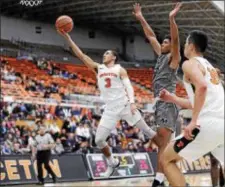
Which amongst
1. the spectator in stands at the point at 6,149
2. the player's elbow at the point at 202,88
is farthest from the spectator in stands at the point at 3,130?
the player's elbow at the point at 202,88

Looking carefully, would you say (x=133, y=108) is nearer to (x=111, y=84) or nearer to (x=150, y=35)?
(x=111, y=84)

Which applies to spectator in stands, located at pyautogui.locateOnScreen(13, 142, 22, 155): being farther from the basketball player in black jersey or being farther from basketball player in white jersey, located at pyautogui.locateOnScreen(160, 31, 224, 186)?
basketball player in white jersey, located at pyautogui.locateOnScreen(160, 31, 224, 186)

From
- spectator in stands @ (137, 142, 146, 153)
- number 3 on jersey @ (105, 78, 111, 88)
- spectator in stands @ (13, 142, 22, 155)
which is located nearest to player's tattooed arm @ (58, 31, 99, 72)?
number 3 on jersey @ (105, 78, 111, 88)

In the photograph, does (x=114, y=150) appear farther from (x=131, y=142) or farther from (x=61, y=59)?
(x=61, y=59)

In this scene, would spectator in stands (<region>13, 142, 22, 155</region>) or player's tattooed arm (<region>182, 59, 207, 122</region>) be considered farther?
spectator in stands (<region>13, 142, 22, 155</region>)

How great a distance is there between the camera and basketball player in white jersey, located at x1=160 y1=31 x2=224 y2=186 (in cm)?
569

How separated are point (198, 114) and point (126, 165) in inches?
493

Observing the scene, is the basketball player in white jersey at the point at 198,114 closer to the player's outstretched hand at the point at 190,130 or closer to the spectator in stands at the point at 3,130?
the player's outstretched hand at the point at 190,130

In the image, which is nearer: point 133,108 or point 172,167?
point 172,167

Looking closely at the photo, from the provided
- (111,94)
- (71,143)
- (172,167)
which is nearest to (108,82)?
(111,94)

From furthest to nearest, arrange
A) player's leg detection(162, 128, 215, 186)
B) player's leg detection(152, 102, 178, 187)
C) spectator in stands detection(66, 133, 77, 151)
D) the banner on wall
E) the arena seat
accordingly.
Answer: the arena seat
spectator in stands detection(66, 133, 77, 151)
the banner on wall
player's leg detection(152, 102, 178, 187)
player's leg detection(162, 128, 215, 186)

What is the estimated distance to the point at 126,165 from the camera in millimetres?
18000

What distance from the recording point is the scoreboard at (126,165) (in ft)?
55.6

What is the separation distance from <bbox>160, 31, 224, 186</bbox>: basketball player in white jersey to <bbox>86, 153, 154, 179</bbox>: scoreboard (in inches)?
420
